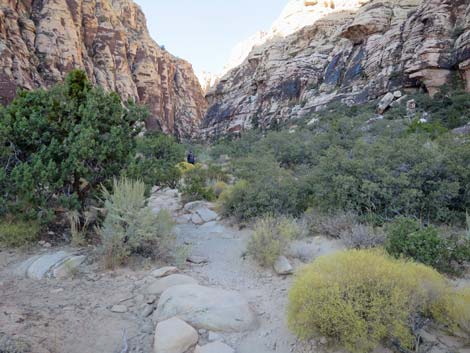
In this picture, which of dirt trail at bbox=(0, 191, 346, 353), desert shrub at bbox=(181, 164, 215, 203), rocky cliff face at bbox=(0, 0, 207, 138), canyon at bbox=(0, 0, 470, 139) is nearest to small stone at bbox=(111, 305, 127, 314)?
dirt trail at bbox=(0, 191, 346, 353)

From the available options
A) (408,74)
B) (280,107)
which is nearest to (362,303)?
(408,74)

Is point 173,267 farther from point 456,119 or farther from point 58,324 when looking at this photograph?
point 456,119

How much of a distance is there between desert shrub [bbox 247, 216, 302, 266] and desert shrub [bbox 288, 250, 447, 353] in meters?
1.61

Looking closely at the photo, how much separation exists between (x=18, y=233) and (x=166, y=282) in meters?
2.99

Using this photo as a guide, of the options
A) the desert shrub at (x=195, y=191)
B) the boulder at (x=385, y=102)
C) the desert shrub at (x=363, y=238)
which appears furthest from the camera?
the boulder at (x=385, y=102)

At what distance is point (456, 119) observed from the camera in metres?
15.0

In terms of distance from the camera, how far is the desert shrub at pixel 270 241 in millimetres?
4205

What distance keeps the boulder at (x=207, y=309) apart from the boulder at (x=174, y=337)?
0.17 metres

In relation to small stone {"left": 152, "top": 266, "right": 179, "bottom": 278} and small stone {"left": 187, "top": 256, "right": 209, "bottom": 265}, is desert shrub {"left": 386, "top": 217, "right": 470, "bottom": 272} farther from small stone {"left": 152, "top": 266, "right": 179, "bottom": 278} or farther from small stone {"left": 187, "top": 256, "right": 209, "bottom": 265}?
small stone {"left": 152, "top": 266, "right": 179, "bottom": 278}

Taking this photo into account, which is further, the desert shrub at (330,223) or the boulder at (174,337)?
the desert shrub at (330,223)

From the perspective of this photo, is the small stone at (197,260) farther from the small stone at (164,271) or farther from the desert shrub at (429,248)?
the desert shrub at (429,248)

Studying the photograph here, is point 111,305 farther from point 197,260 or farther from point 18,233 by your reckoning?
point 18,233

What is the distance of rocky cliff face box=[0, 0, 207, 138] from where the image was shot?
27750 millimetres

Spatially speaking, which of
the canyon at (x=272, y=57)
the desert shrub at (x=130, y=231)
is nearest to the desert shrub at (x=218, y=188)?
the desert shrub at (x=130, y=231)
